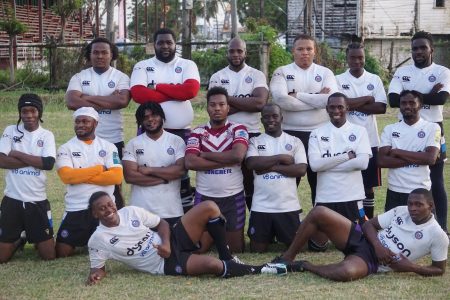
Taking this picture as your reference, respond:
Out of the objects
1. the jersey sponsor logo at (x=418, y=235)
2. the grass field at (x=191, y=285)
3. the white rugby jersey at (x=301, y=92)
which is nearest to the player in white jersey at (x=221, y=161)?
the grass field at (x=191, y=285)

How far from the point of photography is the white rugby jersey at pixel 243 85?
840 cm

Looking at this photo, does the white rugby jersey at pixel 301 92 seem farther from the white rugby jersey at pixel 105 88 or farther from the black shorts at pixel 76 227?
the black shorts at pixel 76 227

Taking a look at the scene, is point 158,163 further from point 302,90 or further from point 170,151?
point 302,90

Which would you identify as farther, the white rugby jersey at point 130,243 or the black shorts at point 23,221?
the black shorts at point 23,221

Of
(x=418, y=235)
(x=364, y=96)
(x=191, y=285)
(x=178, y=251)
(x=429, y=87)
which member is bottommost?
(x=191, y=285)

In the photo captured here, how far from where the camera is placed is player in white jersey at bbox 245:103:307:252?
25.7 feet

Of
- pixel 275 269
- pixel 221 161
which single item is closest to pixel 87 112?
pixel 221 161

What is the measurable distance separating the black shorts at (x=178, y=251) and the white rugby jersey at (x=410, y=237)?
67.1 inches

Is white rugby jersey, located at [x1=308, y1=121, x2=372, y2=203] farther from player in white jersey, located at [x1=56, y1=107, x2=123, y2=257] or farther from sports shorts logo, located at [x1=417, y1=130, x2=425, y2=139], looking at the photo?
player in white jersey, located at [x1=56, y1=107, x2=123, y2=257]

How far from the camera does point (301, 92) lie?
833cm

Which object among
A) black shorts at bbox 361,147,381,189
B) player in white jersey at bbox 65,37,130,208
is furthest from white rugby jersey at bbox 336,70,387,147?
player in white jersey at bbox 65,37,130,208

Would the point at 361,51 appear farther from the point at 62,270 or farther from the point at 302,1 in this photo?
the point at 302,1

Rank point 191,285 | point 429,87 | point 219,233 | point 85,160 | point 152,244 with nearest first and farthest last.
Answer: point 191,285, point 152,244, point 219,233, point 85,160, point 429,87

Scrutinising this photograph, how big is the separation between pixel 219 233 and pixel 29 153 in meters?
2.14
